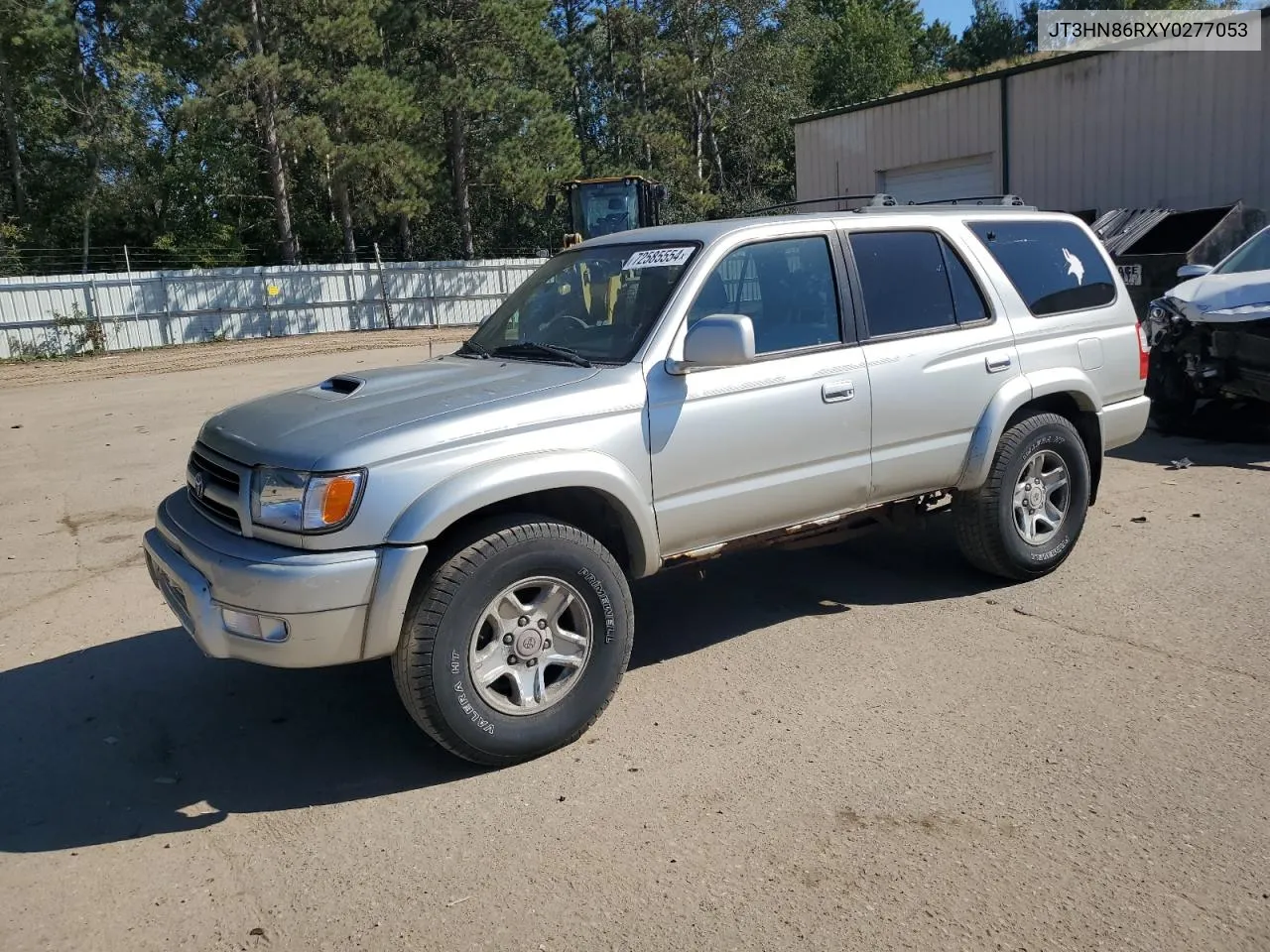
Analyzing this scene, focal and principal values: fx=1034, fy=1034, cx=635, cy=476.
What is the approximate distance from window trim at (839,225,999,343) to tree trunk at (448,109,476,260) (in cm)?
3115

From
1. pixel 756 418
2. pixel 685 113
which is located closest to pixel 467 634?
pixel 756 418

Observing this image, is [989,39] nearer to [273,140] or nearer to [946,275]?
[273,140]

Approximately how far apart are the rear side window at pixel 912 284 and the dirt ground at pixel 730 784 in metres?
1.43

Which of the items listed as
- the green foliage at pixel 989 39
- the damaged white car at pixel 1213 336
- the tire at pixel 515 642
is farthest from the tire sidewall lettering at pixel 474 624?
the green foliage at pixel 989 39

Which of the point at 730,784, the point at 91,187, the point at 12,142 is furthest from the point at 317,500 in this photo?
the point at 12,142

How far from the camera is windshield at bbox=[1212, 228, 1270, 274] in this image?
8.84 m

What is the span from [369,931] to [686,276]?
270 cm

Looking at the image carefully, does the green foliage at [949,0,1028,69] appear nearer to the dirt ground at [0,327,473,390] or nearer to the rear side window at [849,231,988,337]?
the dirt ground at [0,327,473,390]

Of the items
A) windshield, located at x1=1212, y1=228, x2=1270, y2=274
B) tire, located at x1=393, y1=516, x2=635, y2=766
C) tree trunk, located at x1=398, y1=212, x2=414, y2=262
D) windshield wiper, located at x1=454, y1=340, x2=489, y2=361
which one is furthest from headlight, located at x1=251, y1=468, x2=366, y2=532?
tree trunk, located at x1=398, y1=212, x2=414, y2=262

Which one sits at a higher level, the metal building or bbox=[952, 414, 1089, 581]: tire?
the metal building

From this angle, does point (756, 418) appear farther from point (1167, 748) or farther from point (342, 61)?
point (342, 61)

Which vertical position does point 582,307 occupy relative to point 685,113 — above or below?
below

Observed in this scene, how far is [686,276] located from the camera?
429cm

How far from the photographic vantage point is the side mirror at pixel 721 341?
3.89 m
